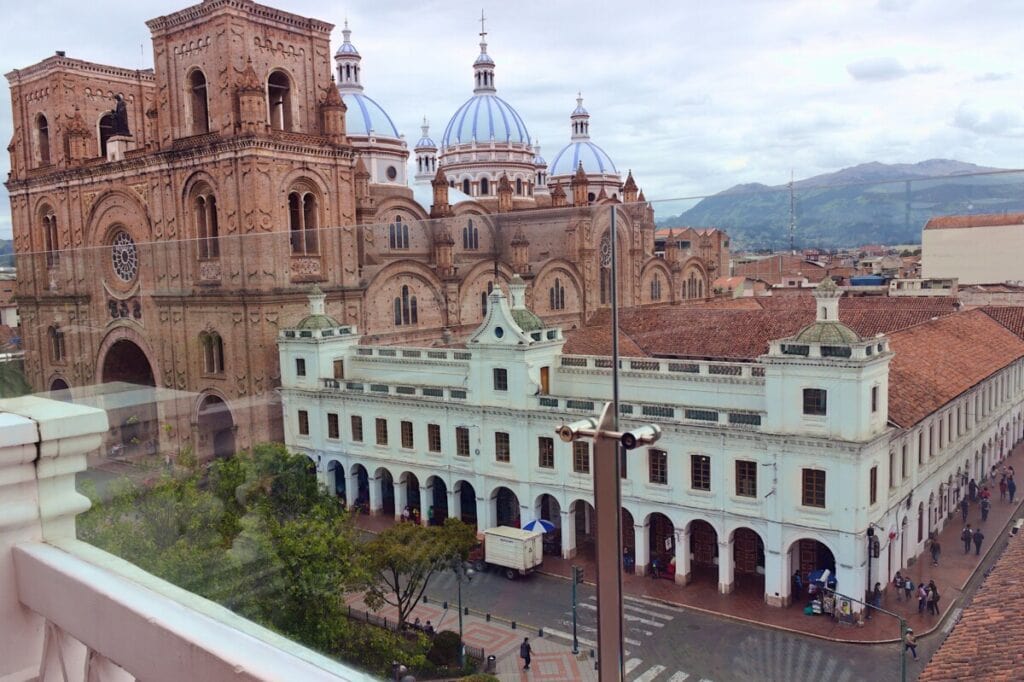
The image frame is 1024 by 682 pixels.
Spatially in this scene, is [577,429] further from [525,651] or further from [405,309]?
[405,309]

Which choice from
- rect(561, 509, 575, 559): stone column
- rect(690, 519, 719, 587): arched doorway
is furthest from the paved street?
rect(690, 519, 719, 587): arched doorway

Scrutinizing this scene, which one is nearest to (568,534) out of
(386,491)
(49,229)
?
(386,491)

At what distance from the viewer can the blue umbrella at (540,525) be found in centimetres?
786

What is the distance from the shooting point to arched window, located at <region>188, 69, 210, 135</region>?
80.6ft

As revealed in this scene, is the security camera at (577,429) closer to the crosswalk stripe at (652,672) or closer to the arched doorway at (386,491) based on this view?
the crosswalk stripe at (652,672)

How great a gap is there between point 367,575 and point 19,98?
30.0 m

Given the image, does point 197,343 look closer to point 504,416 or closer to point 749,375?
point 504,416

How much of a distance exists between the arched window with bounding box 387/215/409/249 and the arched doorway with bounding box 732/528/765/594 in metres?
10.9

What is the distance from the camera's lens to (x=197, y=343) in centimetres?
1628

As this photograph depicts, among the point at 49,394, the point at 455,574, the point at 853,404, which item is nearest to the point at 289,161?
the point at 455,574

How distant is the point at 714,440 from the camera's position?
7.57m

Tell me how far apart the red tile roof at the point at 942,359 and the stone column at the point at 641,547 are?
4.18m

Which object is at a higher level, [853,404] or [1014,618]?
[853,404]

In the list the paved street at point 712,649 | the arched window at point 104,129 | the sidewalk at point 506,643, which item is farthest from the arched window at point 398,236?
the arched window at point 104,129
